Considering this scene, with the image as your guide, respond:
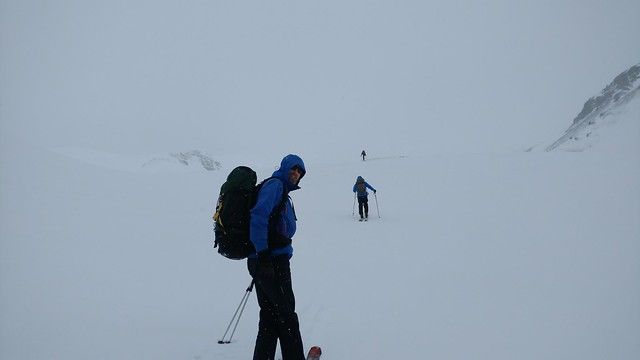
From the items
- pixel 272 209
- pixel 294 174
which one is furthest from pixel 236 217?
pixel 294 174

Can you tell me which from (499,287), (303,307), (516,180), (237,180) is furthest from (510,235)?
(516,180)

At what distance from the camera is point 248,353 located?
529 cm

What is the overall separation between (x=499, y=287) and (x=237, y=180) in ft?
19.1

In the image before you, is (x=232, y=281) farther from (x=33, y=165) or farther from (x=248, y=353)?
(x=33, y=165)

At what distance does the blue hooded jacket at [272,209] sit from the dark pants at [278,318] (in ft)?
0.68

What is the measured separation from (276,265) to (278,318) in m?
0.60

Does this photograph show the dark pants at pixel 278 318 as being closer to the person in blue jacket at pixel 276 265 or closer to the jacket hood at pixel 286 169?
the person in blue jacket at pixel 276 265

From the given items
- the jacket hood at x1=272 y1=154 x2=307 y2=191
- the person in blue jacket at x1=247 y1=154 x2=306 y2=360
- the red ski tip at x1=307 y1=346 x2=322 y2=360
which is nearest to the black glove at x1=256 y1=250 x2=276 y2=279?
the person in blue jacket at x1=247 y1=154 x2=306 y2=360

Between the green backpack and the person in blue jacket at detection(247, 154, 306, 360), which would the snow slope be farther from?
the green backpack

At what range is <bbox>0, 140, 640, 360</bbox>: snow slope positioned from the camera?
549cm

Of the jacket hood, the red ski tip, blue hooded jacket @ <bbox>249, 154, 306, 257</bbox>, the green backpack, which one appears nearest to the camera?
blue hooded jacket @ <bbox>249, 154, 306, 257</bbox>

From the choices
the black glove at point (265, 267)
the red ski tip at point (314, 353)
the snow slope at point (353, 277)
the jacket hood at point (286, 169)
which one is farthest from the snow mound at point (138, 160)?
the black glove at point (265, 267)

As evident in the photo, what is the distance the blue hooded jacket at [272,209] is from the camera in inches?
162

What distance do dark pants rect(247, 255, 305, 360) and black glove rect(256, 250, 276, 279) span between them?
0.26ft
